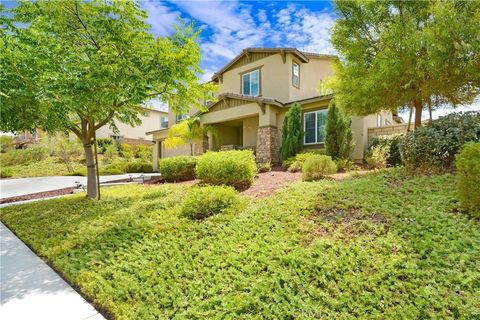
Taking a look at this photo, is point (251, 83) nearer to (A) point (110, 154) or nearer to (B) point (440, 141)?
(B) point (440, 141)

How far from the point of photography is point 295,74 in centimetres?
1772

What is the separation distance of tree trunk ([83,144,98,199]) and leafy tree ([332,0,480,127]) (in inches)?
343

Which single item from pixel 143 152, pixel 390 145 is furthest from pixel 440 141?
pixel 143 152

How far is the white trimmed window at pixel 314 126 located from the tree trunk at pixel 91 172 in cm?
1046

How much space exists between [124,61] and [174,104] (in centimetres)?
271

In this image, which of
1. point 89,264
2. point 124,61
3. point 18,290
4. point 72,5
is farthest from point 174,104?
point 18,290

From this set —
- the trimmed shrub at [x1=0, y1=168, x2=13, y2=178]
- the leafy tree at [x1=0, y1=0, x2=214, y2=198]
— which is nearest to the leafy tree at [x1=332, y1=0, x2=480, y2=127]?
the leafy tree at [x1=0, y1=0, x2=214, y2=198]

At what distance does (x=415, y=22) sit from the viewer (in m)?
7.87

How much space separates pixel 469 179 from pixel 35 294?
662 cm

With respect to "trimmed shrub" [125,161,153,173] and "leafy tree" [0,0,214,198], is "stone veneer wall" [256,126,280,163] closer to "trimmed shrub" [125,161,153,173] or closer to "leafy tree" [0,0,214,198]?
"leafy tree" [0,0,214,198]

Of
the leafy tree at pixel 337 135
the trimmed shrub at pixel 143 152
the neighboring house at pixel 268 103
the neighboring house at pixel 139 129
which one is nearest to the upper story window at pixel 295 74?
the neighboring house at pixel 268 103

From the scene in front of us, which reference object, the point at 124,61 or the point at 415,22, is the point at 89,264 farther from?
the point at 415,22

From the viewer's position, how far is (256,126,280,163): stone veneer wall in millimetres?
15078

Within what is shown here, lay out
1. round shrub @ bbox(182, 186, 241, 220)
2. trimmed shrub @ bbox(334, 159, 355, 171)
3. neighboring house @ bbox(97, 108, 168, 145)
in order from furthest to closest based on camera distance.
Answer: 1. neighboring house @ bbox(97, 108, 168, 145)
2. trimmed shrub @ bbox(334, 159, 355, 171)
3. round shrub @ bbox(182, 186, 241, 220)
